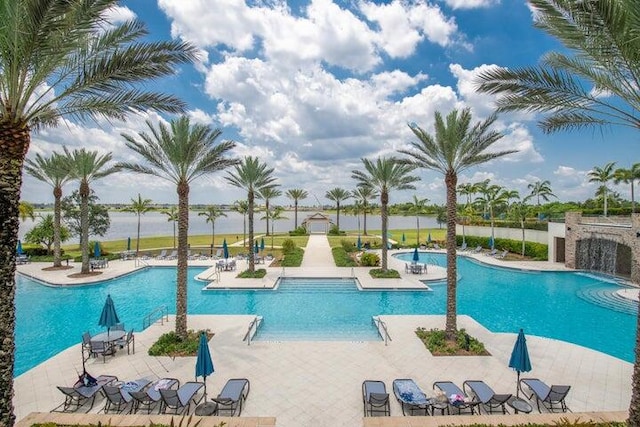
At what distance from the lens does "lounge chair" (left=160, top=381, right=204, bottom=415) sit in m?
8.49

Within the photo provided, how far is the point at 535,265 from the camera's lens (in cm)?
2836

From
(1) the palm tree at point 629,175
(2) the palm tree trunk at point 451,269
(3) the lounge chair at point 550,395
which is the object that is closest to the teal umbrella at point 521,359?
(3) the lounge chair at point 550,395

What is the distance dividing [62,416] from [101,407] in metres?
1.84

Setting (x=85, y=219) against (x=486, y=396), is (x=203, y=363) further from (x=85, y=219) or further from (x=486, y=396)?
(x=85, y=219)

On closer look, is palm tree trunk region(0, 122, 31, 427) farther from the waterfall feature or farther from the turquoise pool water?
the waterfall feature

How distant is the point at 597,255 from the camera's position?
25.9m

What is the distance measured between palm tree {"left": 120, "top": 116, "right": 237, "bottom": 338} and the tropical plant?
18.1 feet

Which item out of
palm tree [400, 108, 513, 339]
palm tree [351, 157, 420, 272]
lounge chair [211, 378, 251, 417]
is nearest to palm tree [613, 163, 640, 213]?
palm tree [351, 157, 420, 272]

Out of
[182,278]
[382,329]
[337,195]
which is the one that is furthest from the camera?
[337,195]

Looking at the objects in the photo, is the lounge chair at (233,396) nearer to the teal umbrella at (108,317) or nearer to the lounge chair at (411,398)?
the lounge chair at (411,398)

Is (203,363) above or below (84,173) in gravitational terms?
below

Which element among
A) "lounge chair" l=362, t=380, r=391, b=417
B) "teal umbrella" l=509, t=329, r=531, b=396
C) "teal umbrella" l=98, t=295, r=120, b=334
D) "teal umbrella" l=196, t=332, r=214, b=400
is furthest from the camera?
"teal umbrella" l=98, t=295, r=120, b=334

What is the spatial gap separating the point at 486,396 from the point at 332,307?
1042 cm

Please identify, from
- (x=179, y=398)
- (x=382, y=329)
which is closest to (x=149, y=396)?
(x=179, y=398)
